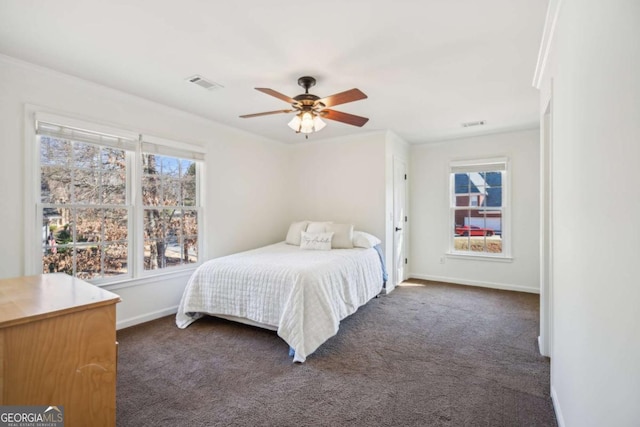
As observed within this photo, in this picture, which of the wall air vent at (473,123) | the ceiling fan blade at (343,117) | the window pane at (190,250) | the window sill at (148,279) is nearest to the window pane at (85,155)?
the window sill at (148,279)

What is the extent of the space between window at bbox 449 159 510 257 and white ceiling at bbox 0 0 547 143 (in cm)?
165

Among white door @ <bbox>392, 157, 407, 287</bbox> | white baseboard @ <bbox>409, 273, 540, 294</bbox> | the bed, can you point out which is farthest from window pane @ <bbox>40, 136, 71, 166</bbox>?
white baseboard @ <bbox>409, 273, 540, 294</bbox>

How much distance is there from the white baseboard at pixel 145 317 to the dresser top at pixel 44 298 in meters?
1.59

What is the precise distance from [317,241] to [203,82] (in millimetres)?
2321

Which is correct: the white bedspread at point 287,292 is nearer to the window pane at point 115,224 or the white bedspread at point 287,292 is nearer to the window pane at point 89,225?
the window pane at point 115,224

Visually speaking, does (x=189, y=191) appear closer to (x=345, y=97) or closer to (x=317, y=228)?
(x=317, y=228)

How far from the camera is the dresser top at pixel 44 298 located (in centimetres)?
123

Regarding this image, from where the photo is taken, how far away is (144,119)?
338 centimetres

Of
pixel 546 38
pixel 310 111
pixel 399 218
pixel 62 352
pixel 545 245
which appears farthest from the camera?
pixel 399 218

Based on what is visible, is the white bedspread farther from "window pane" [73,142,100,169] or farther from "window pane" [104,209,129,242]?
"window pane" [73,142,100,169]

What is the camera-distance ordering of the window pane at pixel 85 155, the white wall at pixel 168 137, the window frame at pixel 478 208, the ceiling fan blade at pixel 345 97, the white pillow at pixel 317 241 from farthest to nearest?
the window frame at pixel 478 208, the white pillow at pixel 317 241, the window pane at pixel 85 155, the white wall at pixel 168 137, the ceiling fan blade at pixel 345 97

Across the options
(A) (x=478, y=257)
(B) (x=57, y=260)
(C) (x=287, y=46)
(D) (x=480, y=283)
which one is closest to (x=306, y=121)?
(C) (x=287, y=46)

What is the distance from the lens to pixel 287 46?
224 cm

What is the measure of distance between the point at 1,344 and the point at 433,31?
278cm
